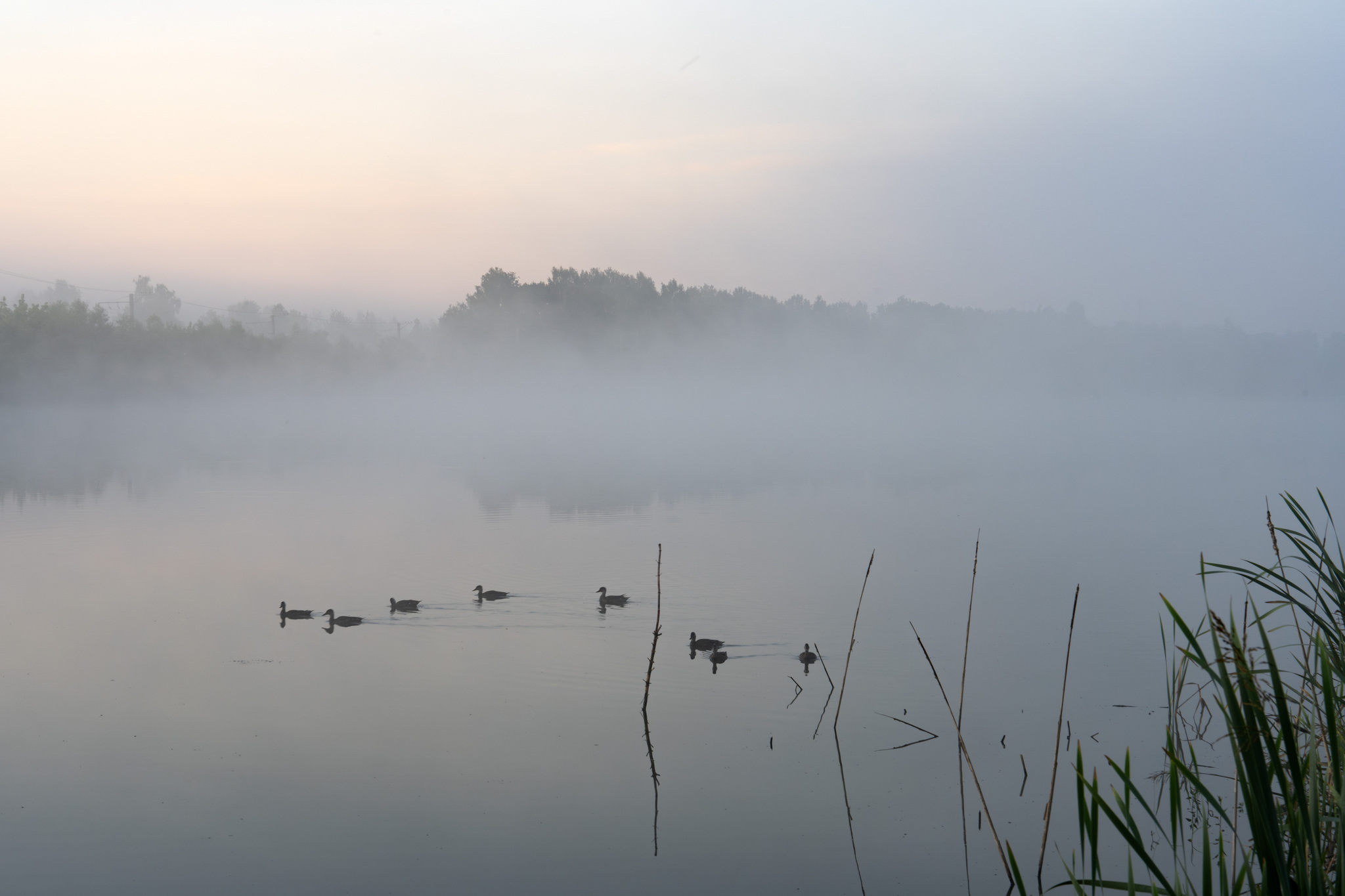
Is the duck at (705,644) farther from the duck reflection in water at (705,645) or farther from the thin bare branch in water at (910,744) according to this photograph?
the thin bare branch in water at (910,744)

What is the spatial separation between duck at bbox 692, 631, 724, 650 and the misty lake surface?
0.12 meters

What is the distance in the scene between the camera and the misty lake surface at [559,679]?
5297 mm

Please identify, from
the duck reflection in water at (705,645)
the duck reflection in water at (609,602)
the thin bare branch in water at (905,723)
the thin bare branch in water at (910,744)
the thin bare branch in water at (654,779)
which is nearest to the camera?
the thin bare branch in water at (654,779)

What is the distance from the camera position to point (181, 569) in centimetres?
1343

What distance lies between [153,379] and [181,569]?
5363cm

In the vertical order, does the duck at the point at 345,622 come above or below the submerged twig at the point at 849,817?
above

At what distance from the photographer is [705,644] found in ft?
29.8

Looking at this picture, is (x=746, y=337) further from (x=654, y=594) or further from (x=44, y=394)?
(x=654, y=594)

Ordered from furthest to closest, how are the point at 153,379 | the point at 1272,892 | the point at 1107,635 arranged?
the point at 153,379
the point at 1107,635
the point at 1272,892

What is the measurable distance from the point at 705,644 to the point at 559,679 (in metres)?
1.44

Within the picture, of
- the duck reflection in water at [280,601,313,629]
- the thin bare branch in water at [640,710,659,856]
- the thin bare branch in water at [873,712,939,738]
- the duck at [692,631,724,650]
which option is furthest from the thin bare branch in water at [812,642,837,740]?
the duck reflection in water at [280,601,313,629]

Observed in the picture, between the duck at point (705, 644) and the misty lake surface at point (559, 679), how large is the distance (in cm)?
12

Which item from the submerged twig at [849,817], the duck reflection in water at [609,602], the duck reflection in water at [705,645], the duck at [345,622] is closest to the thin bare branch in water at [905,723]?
the submerged twig at [849,817]

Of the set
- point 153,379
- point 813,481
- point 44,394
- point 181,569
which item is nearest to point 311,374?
point 153,379
